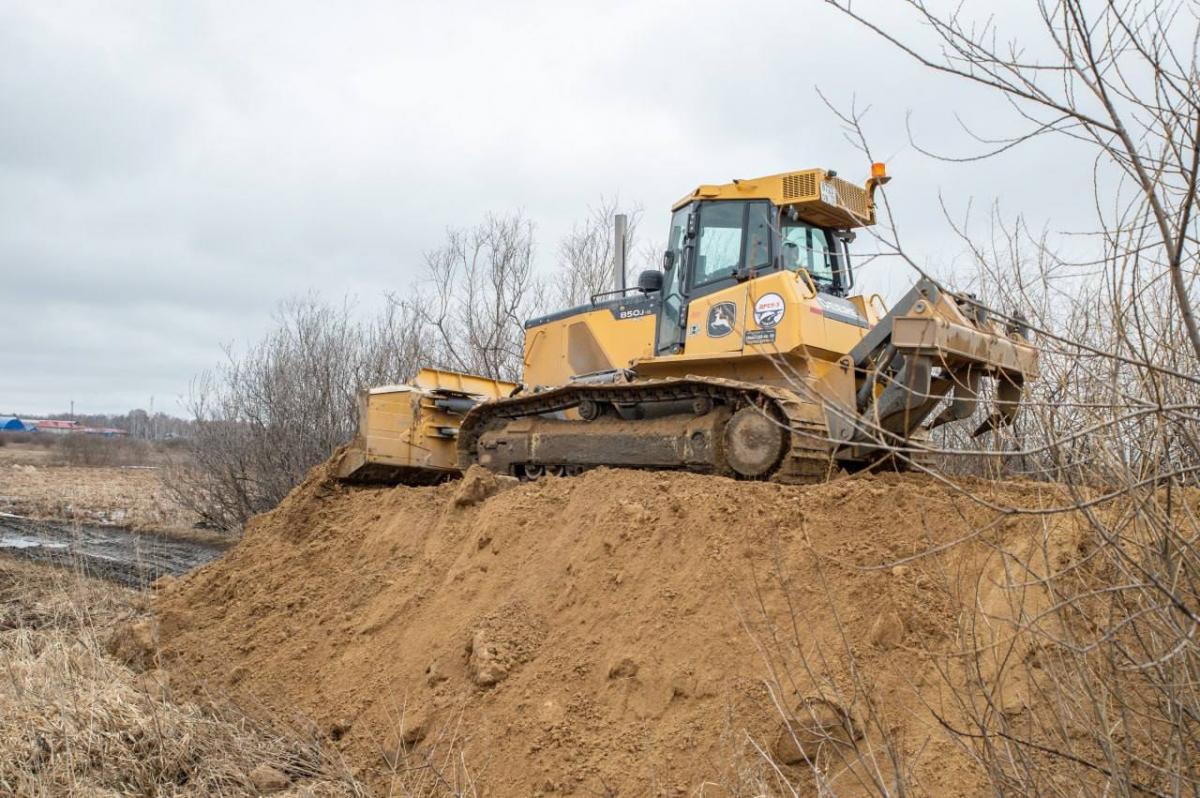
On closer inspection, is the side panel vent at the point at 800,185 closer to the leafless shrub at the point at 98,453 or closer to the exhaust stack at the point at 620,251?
the exhaust stack at the point at 620,251

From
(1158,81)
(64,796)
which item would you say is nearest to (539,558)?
(64,796)

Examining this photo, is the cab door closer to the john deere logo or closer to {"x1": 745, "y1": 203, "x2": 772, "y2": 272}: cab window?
the john deere logo

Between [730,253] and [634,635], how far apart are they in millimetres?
3979

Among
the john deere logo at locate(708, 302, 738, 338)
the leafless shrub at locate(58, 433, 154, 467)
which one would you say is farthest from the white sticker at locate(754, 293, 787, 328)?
the leafless shrub at locate(58, 433, 154, 467)

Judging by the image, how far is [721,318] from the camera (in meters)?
7.75

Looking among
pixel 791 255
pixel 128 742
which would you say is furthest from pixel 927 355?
pixel 128 742

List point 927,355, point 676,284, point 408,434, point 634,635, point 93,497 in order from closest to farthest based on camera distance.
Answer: point 634,635 < point 927,355 < point 676,284 < point 408,434 < point 93,497

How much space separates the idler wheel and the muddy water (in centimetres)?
689

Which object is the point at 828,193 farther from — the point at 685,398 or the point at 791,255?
the point at 685,398

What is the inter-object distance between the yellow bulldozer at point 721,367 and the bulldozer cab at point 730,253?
14mm

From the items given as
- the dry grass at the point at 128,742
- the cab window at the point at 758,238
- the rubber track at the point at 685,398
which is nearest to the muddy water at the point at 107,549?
the rubber track at the point at 685,398

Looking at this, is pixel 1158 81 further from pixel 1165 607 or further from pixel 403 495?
pixel 403 495

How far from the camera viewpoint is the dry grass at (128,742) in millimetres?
5000

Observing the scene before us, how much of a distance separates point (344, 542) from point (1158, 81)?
6794mm
